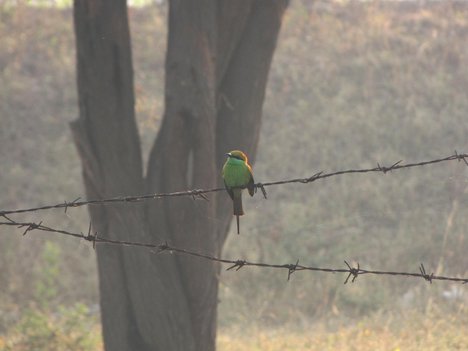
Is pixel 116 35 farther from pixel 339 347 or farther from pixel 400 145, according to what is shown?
pixel 400 145

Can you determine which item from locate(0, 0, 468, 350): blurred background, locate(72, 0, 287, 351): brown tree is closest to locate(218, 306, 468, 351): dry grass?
locate(0, 0, 468, 350): blurred background

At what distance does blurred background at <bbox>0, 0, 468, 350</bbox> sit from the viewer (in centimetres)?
1070

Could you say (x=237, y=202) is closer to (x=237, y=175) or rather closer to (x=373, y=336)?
(x=237, y=175)

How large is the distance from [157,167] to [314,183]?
8.86 metres

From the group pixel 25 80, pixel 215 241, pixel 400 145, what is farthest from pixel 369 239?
pixel 25 80

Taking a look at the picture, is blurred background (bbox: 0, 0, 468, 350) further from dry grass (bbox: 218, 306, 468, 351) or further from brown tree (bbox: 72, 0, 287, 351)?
brown tree (bbox: 72, 0, 287, 351)

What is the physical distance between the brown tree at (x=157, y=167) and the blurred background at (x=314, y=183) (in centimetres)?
251

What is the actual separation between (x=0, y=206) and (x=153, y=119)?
338cm

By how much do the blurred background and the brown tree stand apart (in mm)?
2513

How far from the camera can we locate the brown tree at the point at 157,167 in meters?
6.78

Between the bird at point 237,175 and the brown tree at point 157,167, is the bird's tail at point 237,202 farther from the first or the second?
the brown tree at point 157,167

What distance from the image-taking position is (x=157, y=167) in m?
6.96

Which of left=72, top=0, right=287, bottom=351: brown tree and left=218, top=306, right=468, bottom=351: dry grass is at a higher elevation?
left=72, top=0, right=287, bottom=351: brown tree

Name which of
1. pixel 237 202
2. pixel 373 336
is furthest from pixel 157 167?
pixel 373 336
